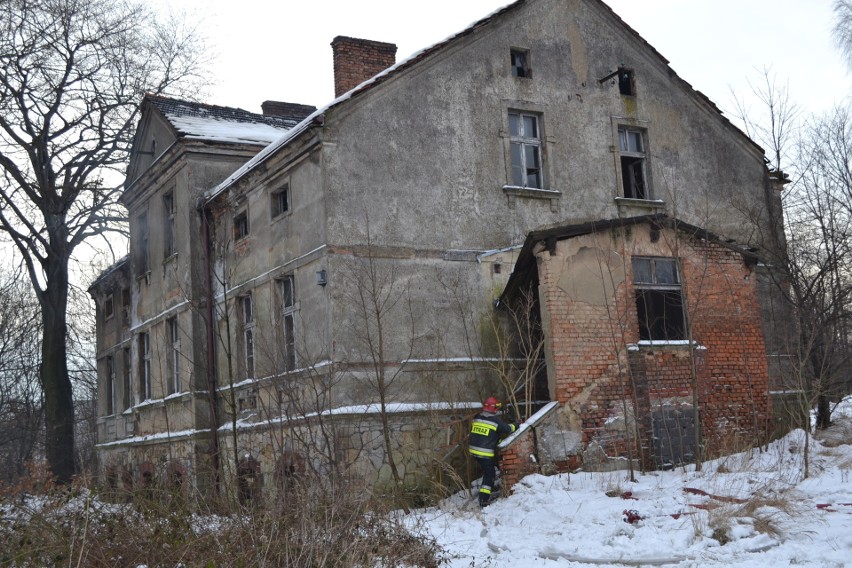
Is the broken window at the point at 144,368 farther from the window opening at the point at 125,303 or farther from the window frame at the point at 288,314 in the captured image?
the window frame at the point at 288,314

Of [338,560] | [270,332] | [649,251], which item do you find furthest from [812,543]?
[270,332]

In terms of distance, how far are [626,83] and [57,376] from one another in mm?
16807

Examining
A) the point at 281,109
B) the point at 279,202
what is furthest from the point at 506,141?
the point at 281,109

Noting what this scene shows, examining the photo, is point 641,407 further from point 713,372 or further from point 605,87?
point 605,87

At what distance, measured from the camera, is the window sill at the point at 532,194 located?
17859 millimetres

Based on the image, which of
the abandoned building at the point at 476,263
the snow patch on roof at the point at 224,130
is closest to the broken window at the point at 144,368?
the abandoned building at the point at 476,263

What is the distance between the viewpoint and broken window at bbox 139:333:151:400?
2380 cm

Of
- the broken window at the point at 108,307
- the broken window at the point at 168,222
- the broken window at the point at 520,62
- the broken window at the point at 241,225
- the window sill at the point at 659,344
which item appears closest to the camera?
the window sill at the point at 659,344

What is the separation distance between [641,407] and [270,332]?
6.97 metres

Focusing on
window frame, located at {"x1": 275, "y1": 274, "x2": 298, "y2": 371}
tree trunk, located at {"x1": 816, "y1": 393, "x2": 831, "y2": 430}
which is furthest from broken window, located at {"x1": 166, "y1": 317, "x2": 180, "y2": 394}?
tree trunk, located at {"x1": 816, "y1": 393, "x2": 831, "y2": 430}

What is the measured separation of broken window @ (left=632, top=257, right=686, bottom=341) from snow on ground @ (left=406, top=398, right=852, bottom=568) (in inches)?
119

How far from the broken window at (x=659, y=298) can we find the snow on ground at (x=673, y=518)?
3.02 m

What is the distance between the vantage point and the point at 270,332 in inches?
710

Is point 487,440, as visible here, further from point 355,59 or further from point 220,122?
point 220,122
